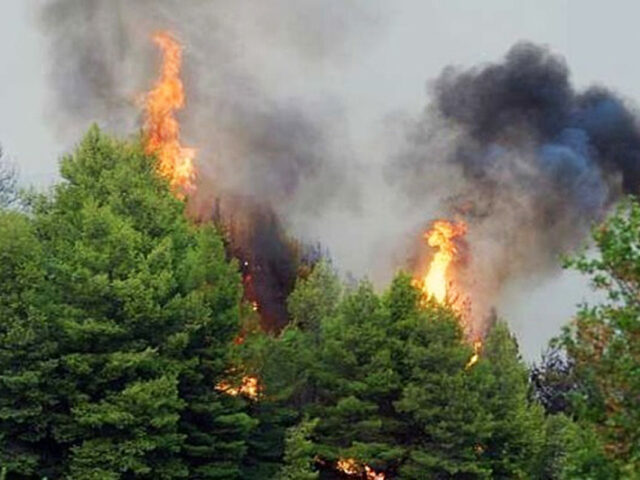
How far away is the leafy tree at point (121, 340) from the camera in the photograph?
4597 cm

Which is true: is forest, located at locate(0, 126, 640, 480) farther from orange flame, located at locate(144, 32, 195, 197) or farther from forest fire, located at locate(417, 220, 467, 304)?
orange flame, located at locate(144, 32, 195, 197)

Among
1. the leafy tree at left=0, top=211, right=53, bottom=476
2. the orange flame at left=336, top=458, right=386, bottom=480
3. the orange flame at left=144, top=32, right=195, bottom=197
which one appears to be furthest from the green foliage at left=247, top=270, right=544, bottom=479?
the orange flame at left=144, top=32, right=195, bottom=197

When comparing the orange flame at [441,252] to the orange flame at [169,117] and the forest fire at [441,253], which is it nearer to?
the forest fire at [441,253]

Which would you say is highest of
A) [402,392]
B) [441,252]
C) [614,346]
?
[441,252]

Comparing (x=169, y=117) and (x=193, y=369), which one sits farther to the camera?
(x=169, y=117)

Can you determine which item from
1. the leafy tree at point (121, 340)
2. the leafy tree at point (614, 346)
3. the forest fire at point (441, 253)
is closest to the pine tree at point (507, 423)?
the leafy tree at point (121, 340)

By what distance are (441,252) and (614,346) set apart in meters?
69.3

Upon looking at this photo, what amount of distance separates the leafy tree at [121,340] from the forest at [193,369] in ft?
0.26

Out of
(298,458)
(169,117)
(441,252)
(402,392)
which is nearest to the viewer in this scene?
(298,458)

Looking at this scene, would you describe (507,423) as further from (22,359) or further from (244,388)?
(22,359)

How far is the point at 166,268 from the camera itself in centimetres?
5012

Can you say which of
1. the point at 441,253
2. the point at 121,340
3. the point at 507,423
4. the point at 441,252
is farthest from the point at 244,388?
the point at 441,252

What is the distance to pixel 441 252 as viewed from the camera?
297 ft

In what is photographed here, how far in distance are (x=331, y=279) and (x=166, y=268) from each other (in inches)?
799
